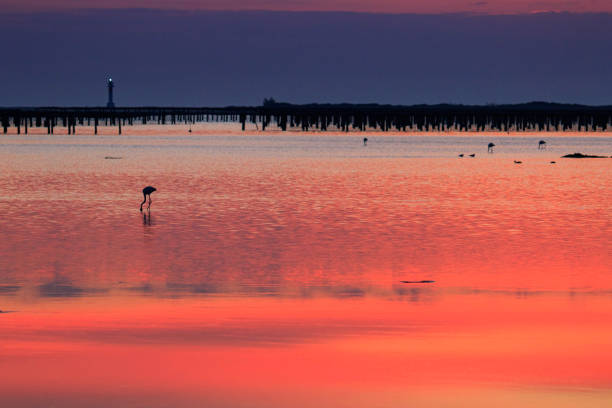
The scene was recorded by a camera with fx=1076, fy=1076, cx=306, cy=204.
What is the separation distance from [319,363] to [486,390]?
181 centimetres

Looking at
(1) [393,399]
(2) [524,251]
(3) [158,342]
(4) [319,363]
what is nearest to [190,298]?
(3) [158,342]

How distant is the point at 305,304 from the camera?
14016 mm

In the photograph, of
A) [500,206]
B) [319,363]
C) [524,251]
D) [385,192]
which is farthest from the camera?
[385,192]

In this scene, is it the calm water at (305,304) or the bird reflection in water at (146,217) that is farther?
the bird reflection in water at (146,217)

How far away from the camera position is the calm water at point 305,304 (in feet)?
31.1

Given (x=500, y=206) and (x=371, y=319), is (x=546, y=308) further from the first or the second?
(x=500, y=206)

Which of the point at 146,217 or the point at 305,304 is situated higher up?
the point at 305,304

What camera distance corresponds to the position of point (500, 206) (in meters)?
30.7

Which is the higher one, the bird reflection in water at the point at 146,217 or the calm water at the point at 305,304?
the calm water at the point at 305,304

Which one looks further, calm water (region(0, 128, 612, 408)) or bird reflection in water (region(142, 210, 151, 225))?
bird reflection in water (region(142, 210, 151, 225))

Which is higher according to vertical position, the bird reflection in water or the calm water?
the calm water

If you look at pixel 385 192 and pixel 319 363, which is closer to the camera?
pixel 319 363

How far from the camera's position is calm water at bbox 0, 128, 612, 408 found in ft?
31.1

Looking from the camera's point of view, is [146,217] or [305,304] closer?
[305,304]
